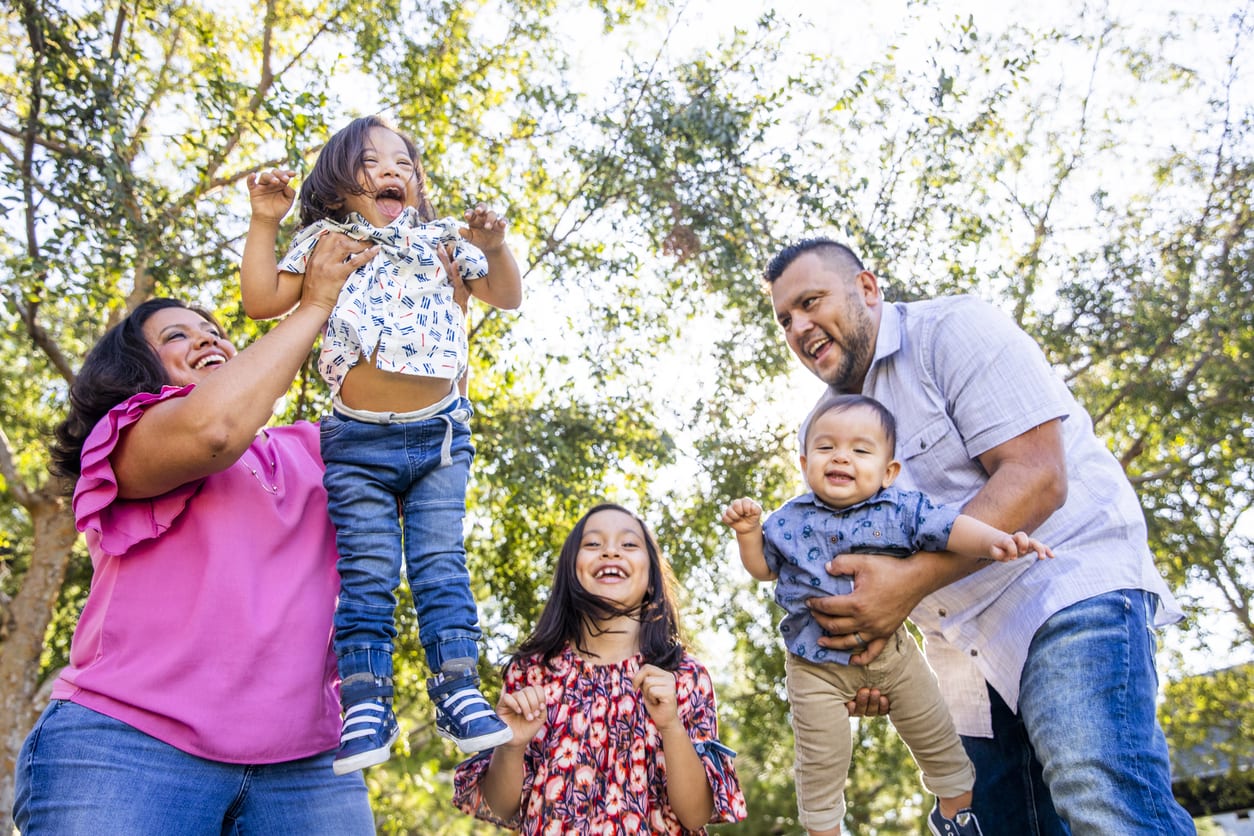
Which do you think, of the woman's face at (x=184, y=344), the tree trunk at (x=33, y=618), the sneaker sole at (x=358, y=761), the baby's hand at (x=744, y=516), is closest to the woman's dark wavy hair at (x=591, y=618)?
the baby's hand at (x=744, y=516)

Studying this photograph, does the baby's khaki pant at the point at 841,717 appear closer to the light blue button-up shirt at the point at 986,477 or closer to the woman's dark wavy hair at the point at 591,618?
the light blue button-up shirt at the point at 986,477

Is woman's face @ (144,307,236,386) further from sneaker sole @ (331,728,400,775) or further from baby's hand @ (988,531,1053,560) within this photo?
baby's hand @ (988,531,1053,560)

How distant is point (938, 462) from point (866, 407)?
235mm

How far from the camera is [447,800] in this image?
34.3ft

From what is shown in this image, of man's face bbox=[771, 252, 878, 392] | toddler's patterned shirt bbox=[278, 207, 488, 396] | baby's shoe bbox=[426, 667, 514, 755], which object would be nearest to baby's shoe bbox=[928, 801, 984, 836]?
man's face bbox=[771, 252, 878, 392]

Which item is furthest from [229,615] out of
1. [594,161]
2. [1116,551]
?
[594,161]

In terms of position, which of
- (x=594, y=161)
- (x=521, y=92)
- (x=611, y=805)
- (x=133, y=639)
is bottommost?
(x=611, y=805)

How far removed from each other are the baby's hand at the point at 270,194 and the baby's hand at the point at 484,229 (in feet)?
1.44

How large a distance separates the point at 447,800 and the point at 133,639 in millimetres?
9218

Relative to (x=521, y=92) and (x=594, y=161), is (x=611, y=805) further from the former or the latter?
(x=521, y=92)

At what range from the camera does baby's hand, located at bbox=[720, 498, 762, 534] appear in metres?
2.64

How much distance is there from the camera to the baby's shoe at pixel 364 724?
200cm

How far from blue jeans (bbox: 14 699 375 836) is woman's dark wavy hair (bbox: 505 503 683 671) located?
3.45 feet

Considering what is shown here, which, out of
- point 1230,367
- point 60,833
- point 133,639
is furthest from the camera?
point 1230,367
